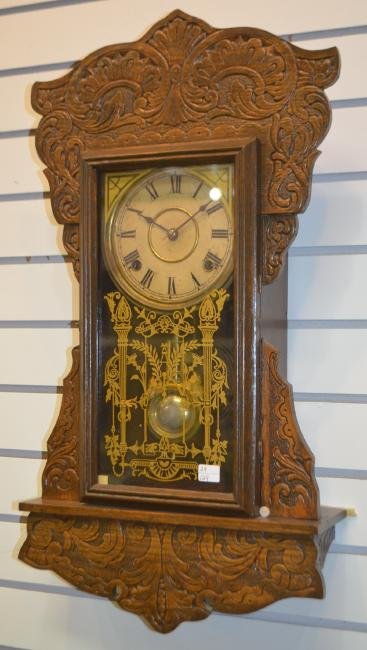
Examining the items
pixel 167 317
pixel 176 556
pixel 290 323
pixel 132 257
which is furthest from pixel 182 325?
pixel 176 556

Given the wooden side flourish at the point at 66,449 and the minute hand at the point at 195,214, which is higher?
the minute hand at the point at 195,214

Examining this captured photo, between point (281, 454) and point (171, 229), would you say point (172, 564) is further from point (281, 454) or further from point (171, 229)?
point (171, 229)

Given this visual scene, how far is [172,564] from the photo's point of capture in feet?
4.14

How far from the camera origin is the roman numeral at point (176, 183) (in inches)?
50.4

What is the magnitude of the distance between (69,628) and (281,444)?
A: 23.5 inches

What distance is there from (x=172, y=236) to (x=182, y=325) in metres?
0.13

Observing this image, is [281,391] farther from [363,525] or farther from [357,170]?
[357,170]

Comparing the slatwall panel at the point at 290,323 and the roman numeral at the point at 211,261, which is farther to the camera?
the slatwall panel at the point at 290,323

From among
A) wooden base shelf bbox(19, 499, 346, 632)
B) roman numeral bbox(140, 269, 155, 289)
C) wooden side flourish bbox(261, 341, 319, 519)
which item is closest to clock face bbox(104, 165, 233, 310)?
roman numeral bbox(140, 269, 155, 289)

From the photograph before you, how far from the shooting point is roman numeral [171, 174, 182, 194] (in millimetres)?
1281

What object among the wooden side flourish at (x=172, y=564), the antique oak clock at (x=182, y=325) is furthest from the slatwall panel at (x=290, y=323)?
the wooden side flourish at (x=172, y=564)

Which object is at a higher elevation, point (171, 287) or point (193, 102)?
point (193, 102)

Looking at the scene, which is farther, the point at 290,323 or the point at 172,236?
the point at 290,323

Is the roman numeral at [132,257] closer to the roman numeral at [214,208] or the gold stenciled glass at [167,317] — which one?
the gold stenciled glass at [167,317]
